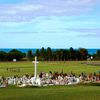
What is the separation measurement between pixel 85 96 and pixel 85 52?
65.4 meters

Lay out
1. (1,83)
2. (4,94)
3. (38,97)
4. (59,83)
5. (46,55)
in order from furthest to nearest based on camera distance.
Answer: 1. (46,55)
2. (59,83)
3. (1,83)
4. (4,94)
5. (38,97)

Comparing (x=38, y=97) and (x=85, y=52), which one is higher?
(x=85, y=52)

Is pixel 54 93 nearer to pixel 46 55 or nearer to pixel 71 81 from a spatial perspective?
pixel 71 81

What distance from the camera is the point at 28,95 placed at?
19.1 meters

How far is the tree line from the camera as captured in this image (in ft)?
256

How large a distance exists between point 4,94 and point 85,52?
64.9 metres

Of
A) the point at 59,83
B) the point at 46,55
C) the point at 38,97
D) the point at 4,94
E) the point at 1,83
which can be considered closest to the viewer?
the point at 38,97

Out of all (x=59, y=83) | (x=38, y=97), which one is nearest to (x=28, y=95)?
(x=38, y=97)

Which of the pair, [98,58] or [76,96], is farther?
[98,58]

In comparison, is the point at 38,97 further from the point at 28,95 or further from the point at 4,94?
the point at 4,94

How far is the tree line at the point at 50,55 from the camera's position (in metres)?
78.1

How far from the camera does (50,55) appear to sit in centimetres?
8162

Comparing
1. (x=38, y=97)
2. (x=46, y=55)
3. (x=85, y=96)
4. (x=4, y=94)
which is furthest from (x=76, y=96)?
(x=46, y=55)

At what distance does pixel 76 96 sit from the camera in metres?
18.8
